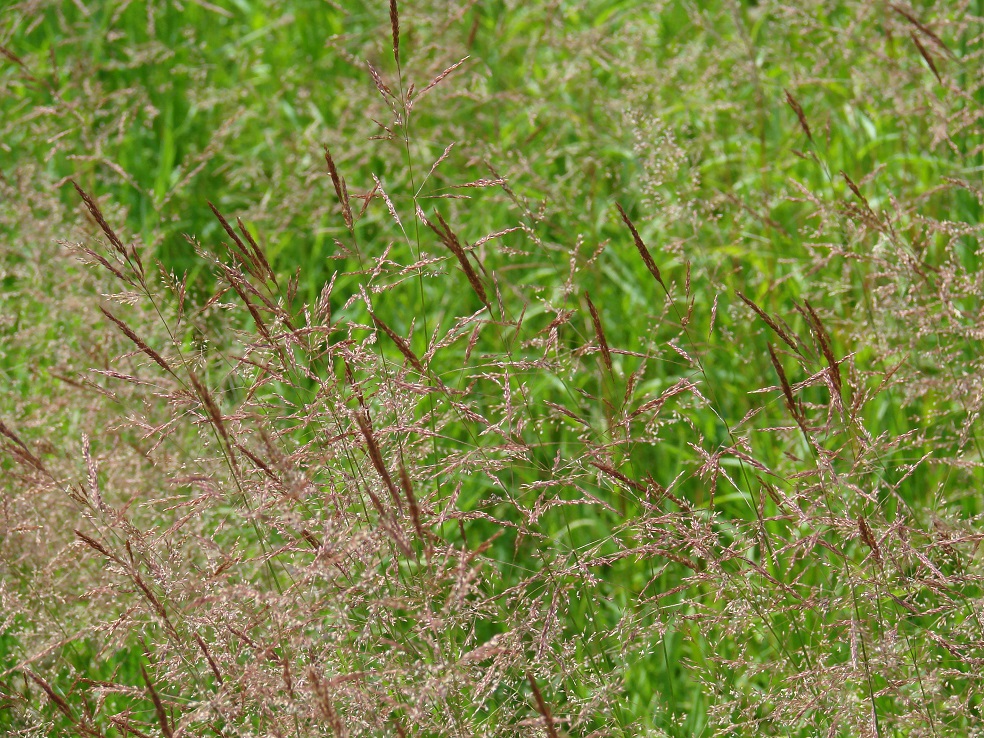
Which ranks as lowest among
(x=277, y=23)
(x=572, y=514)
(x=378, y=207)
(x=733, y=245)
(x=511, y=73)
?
(x=572, y=514)

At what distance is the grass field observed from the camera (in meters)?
1.66

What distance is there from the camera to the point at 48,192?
369 cm

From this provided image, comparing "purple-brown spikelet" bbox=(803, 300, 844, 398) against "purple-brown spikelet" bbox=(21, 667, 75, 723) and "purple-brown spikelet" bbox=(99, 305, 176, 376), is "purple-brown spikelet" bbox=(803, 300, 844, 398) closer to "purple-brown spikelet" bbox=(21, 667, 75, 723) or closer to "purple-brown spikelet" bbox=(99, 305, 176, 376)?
"purple-brown spikelet" bbox=(99, 305, 176, 376)

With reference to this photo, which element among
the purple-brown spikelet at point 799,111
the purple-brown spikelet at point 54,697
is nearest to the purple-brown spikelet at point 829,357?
the purple-brown spikelet at point 799,111

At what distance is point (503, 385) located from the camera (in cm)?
189

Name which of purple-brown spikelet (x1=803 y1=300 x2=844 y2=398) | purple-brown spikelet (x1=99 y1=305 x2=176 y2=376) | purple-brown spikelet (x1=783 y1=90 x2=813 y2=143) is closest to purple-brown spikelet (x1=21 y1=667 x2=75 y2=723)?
purple-brown spikelet (x1=99 y1=305 x2=176 y2=376)

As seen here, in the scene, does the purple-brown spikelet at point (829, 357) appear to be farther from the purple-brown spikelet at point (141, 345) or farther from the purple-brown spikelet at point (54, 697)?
the purple-brown spikelet at point (54, 697)

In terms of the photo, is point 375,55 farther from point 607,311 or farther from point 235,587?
point 235,587

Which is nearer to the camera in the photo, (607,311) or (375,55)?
(607,311)

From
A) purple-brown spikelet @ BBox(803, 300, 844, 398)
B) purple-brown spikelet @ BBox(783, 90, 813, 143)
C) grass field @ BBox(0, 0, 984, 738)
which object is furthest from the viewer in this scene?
purple-brown spikelet @ BBox(783, 90, 813, 143)

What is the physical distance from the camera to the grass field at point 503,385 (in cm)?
166

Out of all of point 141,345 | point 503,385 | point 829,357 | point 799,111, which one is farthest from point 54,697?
point 799,111

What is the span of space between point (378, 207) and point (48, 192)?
1199 mm

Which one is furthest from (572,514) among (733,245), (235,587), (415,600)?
(235,587)
